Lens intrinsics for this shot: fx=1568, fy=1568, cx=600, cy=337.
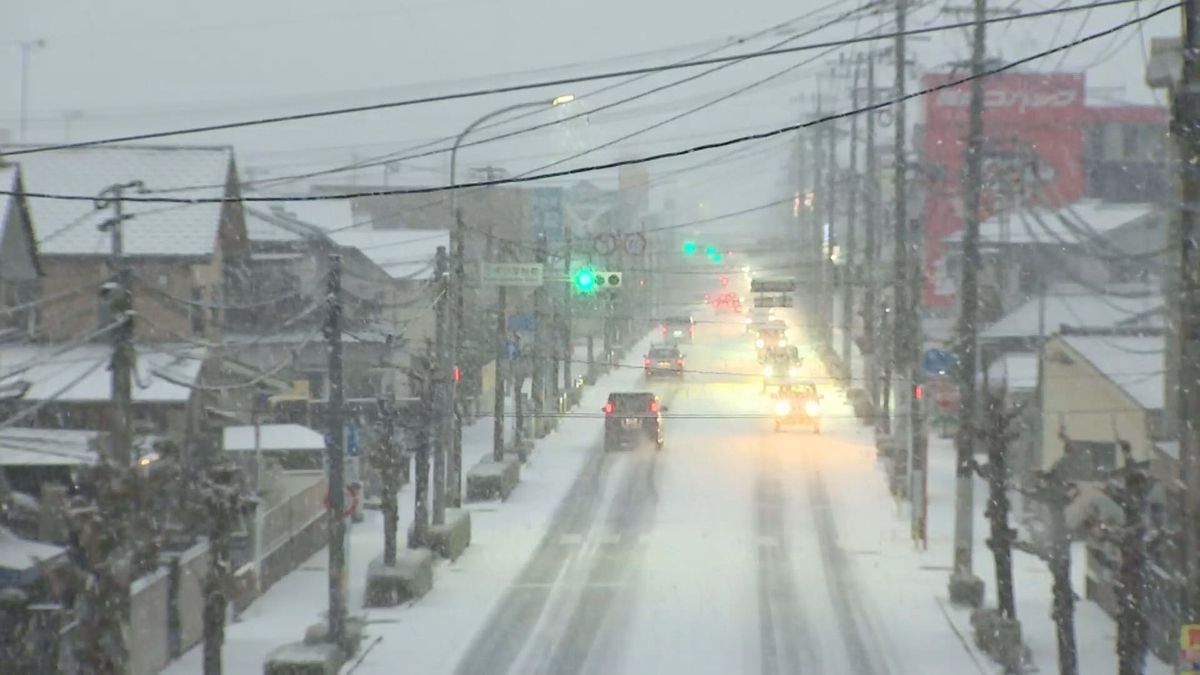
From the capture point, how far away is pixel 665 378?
67812 millimetres

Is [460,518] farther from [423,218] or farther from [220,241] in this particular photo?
[423,218]

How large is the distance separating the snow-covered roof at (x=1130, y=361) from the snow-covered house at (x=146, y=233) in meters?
17.5

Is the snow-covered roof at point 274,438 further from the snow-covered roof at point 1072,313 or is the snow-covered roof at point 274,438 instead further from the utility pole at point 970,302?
the snow-covered roof at point 1072,313

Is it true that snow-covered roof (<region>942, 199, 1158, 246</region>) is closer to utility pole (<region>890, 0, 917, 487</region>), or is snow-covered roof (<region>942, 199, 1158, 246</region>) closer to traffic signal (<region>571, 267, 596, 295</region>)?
utility pole (<region>890, 0, 917, 487</region>)

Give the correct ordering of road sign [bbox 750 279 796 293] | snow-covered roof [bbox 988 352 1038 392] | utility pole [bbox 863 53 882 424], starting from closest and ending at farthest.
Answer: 1. road sign [bbox 750 279 796 293]
2. snow-covered roof [bbox 988 352 1038 392]
3. utility pole [bbox 863 53 882 424]

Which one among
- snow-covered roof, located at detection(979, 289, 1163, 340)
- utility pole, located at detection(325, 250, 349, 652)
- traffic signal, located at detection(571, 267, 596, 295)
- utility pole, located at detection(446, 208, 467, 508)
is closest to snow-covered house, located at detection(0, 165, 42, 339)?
utility pole, located at detection(325, 250, 349, 652)

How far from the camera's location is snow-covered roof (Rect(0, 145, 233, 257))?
3272 cm

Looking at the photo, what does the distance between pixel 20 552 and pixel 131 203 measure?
1699cm

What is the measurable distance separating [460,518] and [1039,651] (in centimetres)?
1272

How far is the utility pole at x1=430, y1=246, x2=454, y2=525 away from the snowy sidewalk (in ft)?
4.60

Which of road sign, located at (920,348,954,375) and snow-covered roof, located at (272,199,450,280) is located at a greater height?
snow-covered roof, located at (272,199,450,280)

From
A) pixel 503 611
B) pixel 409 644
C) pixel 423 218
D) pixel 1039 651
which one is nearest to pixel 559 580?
pixel 503 611

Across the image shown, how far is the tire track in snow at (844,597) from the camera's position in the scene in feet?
70.4

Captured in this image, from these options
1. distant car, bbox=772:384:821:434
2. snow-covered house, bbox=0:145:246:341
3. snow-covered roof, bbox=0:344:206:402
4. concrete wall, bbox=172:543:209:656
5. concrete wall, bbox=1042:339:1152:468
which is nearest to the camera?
concrete wall, bbox=172:543:209:656
